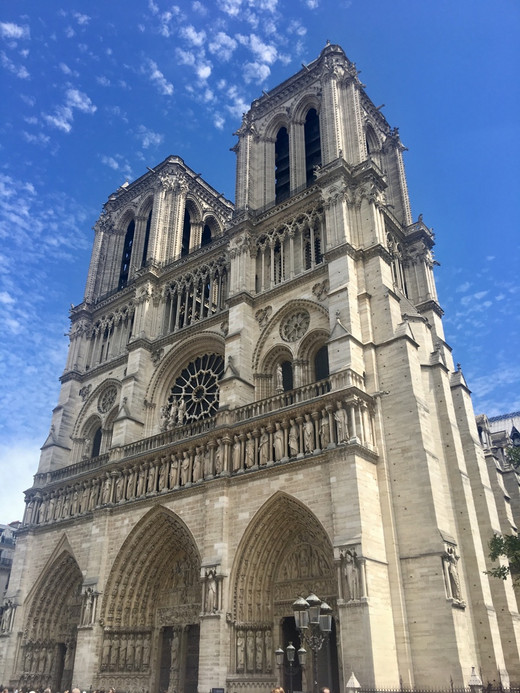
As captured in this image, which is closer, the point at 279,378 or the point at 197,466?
the point at 197,466

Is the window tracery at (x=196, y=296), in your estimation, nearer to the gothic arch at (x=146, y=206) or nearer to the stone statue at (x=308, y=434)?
the gothic arch at (x=146, y=206)

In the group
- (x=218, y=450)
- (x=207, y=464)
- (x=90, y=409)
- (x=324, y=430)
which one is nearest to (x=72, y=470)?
(x=90, y=409)

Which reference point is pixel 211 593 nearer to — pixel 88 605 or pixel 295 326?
pixel 88 605

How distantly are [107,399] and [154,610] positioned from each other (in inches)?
393

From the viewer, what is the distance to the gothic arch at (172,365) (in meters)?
24.8

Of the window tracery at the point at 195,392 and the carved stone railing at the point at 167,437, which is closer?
the carved stone railing at the point at 167,437

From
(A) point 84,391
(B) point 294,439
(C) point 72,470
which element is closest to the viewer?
(B) point 294,439

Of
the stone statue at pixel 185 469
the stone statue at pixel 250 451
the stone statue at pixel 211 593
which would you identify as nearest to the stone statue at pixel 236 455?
the stone statue at pixel 250 451

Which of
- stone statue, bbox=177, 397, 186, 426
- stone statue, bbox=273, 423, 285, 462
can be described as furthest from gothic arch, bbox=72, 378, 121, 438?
stone statue, bbox=273, 423, 285, 462

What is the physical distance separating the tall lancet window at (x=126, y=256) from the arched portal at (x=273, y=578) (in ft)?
57.5

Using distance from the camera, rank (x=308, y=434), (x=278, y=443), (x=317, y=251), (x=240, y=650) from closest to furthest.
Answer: (x=240, y=650) → (x=308, y=434) → (x=278, y=443) → (x=317, y=251)

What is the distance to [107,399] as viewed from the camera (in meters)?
27.3

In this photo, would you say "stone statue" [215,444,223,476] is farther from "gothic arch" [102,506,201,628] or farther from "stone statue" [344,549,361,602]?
"stone statue" [344,549,361,602]

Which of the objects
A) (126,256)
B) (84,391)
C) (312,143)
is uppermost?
(312,143)
